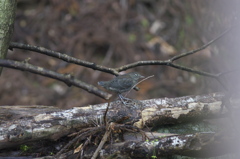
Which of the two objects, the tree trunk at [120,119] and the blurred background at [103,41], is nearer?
the tree trunk at [120,119]

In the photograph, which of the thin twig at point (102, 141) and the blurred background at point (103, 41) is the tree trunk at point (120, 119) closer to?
the thin twig at point (102, 141)

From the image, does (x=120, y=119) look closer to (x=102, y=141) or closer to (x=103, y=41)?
(x=102, y=141)

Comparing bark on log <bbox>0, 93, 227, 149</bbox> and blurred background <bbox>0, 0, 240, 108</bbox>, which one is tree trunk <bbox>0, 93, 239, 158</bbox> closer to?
bark on log <bbox>0, 93, 227, 149</bbox>

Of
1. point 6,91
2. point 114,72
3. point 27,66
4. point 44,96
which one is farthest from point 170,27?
point 27,66

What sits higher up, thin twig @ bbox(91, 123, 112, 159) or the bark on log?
the bark on log

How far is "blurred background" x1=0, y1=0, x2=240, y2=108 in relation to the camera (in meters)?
7.44

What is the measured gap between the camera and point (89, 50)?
26.3 feet

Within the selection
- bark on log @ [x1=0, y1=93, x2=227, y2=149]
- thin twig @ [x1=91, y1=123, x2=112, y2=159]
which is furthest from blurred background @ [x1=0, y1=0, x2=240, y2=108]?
thin twig @ [x1=91, y1=123, x2=112, y2=159]

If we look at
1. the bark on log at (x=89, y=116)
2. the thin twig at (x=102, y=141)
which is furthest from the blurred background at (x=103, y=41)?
the thin twig at (x=102, y=141)

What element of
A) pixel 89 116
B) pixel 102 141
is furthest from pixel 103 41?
pixel 102 141

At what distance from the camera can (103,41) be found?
8.03 meters

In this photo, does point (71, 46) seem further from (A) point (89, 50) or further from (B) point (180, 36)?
(B) point (180, 36)

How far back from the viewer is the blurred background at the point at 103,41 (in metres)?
7.44

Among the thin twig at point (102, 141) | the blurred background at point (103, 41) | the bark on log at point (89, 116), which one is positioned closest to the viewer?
the thin twig at point (102, 141)
